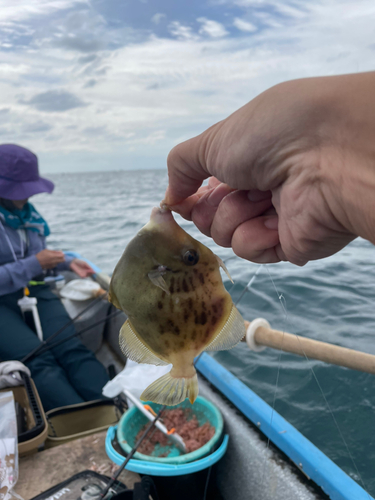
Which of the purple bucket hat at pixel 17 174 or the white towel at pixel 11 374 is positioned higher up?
the purple bucket hat at pixel 17 174

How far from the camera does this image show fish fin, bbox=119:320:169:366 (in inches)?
48.9

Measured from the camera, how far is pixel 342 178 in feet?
2.58

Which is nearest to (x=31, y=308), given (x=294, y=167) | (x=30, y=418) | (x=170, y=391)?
(x=30, y=418)

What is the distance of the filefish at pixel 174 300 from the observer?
1179 mm

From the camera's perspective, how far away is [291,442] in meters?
2.25

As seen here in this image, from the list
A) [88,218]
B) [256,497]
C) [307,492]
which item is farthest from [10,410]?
[88,218]

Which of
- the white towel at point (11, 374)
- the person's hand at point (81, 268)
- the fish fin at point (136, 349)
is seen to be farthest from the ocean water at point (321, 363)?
the person's hand at point (81, 268)

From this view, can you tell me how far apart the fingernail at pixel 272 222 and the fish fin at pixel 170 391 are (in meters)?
0.57

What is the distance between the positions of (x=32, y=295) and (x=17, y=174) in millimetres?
1413

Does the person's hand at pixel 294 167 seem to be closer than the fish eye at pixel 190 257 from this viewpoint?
Yes

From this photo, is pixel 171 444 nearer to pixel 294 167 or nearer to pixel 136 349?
pixel 136 349

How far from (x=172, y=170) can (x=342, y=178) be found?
0.62 meters

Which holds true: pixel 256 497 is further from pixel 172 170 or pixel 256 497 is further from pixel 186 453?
pixel 172 170

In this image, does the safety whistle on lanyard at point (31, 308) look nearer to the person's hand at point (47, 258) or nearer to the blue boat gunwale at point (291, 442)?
the person's hand at point (47, 258)
